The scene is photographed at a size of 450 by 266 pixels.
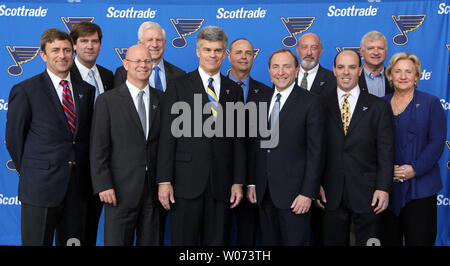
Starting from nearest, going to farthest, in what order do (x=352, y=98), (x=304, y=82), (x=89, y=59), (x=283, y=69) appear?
(x=283, y=69)
(x=352, y=98)
(x=89, y=59)
(x=304, y=82)

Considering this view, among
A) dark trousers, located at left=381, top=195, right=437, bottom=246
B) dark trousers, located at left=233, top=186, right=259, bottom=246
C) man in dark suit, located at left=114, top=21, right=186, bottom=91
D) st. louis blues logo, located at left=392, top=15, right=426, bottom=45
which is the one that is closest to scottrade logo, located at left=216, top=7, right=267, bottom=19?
man in dark suit, located at left=114, top=21, right=186, bottom=91

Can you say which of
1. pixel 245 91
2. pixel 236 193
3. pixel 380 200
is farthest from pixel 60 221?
pixel 380 200

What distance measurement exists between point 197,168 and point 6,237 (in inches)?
119

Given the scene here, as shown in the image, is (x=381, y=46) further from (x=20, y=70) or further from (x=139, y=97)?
(x=20, y=70)

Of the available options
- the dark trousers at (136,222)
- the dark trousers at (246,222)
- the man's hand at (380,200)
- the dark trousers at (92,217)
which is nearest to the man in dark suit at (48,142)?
the dark trousers at (92,217)

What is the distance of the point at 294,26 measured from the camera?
496 centimetres

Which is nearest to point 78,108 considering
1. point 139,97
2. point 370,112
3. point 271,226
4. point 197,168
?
point 139,97

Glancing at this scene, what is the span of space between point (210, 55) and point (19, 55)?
9.38 ft

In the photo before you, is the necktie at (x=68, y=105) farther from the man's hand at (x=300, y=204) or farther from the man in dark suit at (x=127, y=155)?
the man's hand at (x=300, y=204)

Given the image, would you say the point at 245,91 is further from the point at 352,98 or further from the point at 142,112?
the point at 142,112

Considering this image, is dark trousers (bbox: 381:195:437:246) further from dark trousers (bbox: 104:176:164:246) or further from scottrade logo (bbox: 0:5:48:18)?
scottrade logo (bbox: 0:5:48:18)

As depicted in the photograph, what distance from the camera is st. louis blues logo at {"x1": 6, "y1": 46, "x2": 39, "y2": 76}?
5.03m

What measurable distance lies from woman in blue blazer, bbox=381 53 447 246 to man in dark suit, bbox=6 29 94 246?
2.30 metres

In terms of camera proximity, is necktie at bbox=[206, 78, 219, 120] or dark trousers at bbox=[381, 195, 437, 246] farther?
dark trousers at bbox=[381, 195, 437, 246]
